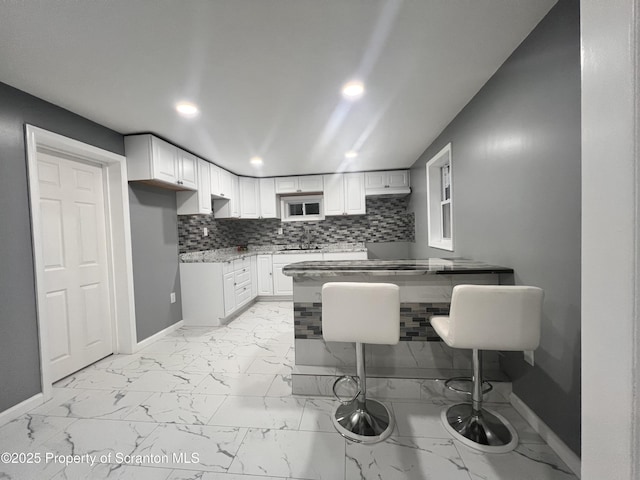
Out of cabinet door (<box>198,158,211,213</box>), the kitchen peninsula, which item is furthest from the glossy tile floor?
cabinet door (<box>198,158,211,213</box>)

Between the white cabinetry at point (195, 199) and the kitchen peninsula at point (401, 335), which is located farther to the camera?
the white cabinetry at point (195, 199)

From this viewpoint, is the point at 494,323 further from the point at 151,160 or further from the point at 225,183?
the point at 225,183

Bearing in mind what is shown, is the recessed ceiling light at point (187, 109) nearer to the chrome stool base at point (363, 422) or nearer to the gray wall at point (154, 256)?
the gray wall at point (154, 256)

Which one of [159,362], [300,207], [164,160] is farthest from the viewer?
[300,207]

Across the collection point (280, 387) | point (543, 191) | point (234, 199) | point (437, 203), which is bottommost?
point (280, 387)

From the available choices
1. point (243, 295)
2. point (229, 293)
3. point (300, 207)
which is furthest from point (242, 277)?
point (300, 207)

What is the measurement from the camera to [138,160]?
9.04 feet

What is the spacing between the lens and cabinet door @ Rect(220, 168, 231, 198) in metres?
4.11

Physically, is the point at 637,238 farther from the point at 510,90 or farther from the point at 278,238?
the point at 278,238

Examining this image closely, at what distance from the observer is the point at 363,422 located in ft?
5.24

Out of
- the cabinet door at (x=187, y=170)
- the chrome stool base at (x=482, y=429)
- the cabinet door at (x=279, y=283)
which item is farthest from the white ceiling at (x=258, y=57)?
the cabinet door at (x=279, y=283)

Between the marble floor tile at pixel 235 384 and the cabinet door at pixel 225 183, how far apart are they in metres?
2.73

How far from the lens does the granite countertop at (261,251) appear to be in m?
3.68

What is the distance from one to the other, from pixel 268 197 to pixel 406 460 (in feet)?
13.9
